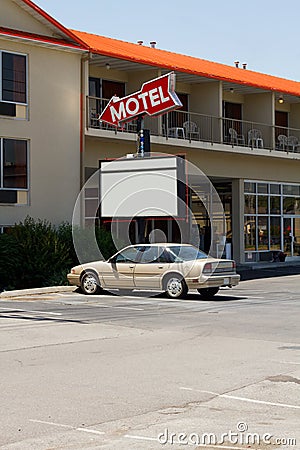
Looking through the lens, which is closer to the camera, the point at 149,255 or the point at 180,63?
the point at 149,255

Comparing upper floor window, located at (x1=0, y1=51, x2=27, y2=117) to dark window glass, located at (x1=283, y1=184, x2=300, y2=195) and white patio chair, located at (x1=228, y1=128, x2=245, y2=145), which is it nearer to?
white patio chair, located at (x1=228, y1=128, x2=245, y2=145)

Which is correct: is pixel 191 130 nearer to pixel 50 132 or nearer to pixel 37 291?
pixel 50 132

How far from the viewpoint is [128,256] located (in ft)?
71.4

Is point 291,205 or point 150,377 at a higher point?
point 291,205

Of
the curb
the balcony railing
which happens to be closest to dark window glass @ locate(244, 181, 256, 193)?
the balcony railing

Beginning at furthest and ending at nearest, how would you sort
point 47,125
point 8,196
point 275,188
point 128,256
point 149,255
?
point 275,188
point 47,125
point 8,196
point 128,256
point 149,255

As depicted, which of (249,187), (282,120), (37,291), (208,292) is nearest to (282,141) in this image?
(249,187)

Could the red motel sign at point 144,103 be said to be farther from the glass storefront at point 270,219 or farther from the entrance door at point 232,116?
the glass storefront at point 270,219

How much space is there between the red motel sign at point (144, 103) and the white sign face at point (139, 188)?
1.96m

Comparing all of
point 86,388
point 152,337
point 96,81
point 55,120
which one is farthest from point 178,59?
point 86,388

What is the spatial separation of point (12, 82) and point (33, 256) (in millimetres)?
6014

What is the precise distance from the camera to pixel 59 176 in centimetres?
2764

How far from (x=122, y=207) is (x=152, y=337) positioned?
41.8ft

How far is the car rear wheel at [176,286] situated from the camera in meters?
20.8
